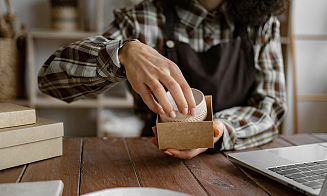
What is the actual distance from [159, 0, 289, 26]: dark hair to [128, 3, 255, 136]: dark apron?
4 centimetres

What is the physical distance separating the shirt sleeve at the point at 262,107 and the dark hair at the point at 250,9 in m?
0.05

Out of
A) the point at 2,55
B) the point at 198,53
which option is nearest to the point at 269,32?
the point at 198,53

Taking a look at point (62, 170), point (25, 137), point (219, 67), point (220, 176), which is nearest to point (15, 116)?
point (25, 137)

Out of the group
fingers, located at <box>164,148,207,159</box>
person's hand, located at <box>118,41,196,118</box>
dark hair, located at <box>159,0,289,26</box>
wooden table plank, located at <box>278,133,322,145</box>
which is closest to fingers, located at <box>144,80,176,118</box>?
person's hand, located at <box>118,41,196,118</box>

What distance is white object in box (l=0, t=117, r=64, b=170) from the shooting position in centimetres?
61

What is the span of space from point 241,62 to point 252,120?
11.1 inches

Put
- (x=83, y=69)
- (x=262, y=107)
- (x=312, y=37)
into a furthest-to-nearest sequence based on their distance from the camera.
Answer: (x=312, y=37) < (x=262, y=107) < (x=83, y=69)

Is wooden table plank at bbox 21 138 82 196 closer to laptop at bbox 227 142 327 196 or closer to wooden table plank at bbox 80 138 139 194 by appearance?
wooden table plank at bbox 80 138 139 194

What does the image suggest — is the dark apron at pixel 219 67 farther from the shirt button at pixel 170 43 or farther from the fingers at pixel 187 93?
the fingers at pixel 187 93

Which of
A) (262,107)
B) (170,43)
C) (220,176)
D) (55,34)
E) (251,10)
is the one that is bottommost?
(220,176)

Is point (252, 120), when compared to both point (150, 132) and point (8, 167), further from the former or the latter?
point (8, 167)

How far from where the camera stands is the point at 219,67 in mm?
1120

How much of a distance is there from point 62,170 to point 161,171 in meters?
0.21

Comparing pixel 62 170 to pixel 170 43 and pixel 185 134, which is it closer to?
pixel 185 134
